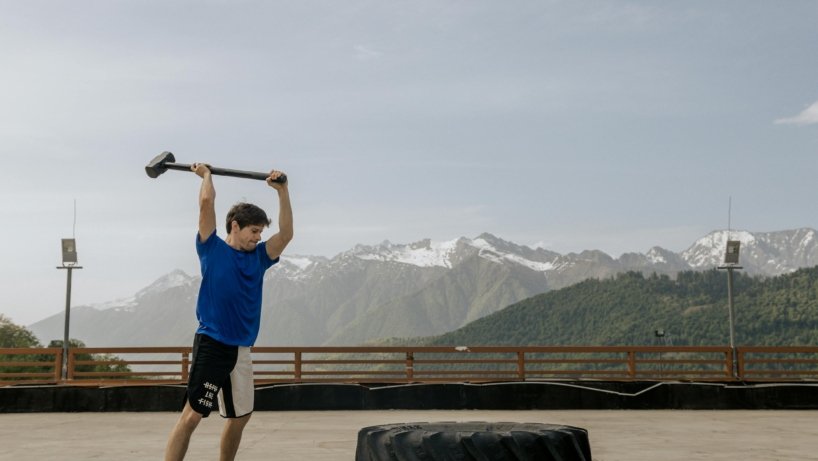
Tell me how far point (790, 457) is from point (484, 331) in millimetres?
190220

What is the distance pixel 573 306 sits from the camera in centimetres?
19712

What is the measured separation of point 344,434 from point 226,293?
18.1 feet

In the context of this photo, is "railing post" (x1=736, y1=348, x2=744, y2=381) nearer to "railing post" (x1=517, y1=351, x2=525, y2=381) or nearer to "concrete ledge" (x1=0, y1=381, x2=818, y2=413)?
"concrete ledge" (x1=0, y1=381, x2=818, y2=413)

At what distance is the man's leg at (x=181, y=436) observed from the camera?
4.49 meters

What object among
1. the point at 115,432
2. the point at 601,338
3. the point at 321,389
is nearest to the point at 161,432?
the point at 115,432

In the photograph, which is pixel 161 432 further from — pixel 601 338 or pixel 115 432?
pixel 601 338

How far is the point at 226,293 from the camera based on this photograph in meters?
4.64

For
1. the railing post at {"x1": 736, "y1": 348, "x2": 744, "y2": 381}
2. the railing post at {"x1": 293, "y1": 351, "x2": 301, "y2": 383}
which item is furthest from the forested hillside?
the railing post at {"x1": 293, "y1": 351, "x2": 301, "y2": 383}

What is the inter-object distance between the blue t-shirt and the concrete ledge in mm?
10346

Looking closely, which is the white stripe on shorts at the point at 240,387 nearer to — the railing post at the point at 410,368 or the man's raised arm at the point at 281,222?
the man's raised arm at the point at 281,222

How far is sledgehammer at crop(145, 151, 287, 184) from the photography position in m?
4.94

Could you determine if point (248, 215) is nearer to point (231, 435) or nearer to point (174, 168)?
point (174, 168)

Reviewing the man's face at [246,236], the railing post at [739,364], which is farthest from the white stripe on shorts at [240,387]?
the railing post at [739,364]

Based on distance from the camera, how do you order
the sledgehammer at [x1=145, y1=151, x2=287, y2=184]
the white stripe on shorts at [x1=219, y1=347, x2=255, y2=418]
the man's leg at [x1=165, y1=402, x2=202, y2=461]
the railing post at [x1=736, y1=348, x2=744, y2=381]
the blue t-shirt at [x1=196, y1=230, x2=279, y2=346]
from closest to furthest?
the man's leg at [x1=165, y1=402, x2=202, y2=461]
the blue t-shirt at [x1=196, y1=230, x2=279, y2=346]
the white stripe on shorts at [x1=219, y1=347, x2=255, y2=418]
the sledgehammer at [x1=145, y1=151, x2=287, y2=184]
the railing post at [x1=736, y1=348, x2=744, y2=381]
